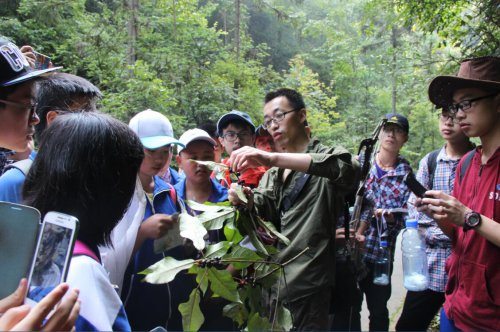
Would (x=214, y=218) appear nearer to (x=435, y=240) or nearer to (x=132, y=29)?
(x=435, y=240)

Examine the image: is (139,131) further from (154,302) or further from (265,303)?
(265,303)

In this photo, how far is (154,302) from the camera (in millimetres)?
2486

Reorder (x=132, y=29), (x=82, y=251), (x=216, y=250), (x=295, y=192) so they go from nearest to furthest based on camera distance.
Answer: (x=82, y=251), (x=216, y=250), (x=295, y=192), (x=132, y=29)

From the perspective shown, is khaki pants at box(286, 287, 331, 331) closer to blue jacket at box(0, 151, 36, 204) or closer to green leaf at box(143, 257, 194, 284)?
green leaf at box(143, 257, 194, 284)

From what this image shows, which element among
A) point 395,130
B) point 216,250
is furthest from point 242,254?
point 395,130

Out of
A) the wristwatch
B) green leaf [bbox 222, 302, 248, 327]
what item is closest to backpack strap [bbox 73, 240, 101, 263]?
green leaf [bbox 222, 302, 248, 327]

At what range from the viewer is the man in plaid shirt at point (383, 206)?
3.88 meters

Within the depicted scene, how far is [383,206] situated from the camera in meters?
4.09

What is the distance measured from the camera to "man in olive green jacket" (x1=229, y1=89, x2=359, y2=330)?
8.25 ft

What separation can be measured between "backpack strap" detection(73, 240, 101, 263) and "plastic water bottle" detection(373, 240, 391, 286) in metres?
3.13

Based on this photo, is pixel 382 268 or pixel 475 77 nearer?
pixel 475 77

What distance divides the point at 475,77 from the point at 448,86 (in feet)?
0.55

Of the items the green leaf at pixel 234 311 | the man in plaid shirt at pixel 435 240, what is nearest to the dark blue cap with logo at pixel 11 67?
the green leaf at pixel 234 311

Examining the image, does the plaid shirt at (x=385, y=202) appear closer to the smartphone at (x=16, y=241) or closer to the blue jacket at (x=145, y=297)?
the blue jacket at (x=145, y=297)
